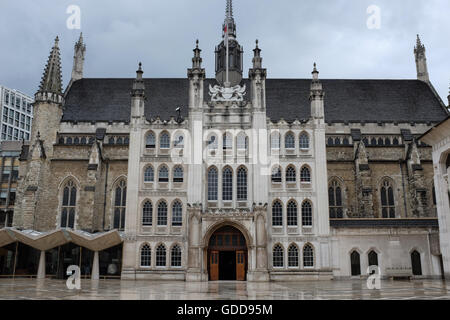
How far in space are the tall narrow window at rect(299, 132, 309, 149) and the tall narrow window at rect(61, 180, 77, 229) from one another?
74.2 ft

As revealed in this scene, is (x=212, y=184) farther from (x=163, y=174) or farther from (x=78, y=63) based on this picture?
(x=78, y=63)

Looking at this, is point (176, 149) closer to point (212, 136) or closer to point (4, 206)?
point (212, 136)

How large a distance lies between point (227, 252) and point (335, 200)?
44.2 feet

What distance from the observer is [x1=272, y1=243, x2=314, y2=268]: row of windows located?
114 ft

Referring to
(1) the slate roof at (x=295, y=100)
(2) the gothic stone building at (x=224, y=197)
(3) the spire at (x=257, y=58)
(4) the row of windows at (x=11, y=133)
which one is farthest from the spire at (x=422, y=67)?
(4) the row of windows at (x=11, y=133)

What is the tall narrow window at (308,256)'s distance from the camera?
113 feet

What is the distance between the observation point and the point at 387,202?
43531 mm

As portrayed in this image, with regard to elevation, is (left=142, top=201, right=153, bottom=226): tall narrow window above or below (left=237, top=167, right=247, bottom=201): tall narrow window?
below

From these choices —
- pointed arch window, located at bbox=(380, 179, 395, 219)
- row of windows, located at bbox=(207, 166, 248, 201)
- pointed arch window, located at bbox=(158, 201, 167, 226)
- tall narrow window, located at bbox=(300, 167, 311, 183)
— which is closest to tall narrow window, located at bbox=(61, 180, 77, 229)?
pointed arch window, located at bbox=(158, 201, 167, 226)

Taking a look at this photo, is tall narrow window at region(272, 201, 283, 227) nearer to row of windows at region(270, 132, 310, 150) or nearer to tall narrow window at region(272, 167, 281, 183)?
tall narrow window at region(272, 167, 281, 183)

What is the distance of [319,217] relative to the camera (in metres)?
35.0

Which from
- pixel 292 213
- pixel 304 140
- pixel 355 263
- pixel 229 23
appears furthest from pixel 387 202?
Answer: pixel 229 23
